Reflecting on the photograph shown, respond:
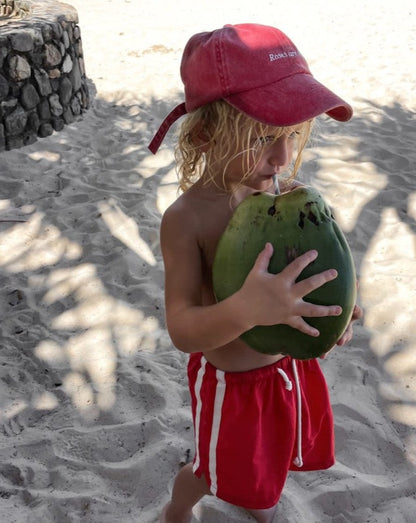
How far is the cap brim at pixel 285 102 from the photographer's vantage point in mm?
1347

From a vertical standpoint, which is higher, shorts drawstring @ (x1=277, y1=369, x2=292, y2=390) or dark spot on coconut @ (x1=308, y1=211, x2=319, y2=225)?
A: dark spot on coconut @ (x1=308, y1=211, x2=319, y2=225)

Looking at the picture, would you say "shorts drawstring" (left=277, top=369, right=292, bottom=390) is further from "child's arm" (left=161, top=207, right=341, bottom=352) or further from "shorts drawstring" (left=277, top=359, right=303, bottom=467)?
"child's arm" (left=161, top=207, right=341, bottom=352)

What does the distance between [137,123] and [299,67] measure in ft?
15.3

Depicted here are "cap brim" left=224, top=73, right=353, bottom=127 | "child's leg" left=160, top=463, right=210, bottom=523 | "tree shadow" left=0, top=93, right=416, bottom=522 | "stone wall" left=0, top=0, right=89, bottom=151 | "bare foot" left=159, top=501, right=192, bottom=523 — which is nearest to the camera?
"cap brim" left=224, top=73, right=353, bottom=127

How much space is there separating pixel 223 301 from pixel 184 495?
89 cm

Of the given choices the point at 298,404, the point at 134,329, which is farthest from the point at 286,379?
the point at 134,329

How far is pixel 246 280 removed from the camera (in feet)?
4.13

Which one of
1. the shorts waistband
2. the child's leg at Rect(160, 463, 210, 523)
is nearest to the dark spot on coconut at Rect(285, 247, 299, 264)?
the shorts waistband

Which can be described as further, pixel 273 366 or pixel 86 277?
pixel 86 277

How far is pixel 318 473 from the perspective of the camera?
2.32 m

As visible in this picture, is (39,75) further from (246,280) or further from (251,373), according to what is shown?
(246,280)

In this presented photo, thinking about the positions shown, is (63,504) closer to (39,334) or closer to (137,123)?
(39,334)

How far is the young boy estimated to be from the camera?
1297 millimetres

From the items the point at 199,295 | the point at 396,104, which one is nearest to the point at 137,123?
the point at 396,104
